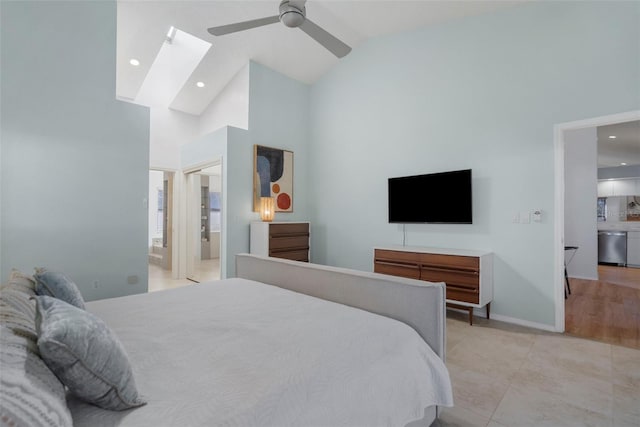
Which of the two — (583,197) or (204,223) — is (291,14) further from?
(204,223)

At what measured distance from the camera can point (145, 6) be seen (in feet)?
11.6

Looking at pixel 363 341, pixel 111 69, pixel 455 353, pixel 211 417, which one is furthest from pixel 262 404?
pixel 111 69

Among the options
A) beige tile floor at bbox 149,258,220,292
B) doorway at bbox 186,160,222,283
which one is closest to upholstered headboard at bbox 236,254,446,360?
doorway at bbox 186,160,222,283

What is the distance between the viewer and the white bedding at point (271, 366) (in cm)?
86

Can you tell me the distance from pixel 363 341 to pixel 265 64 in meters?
4.58

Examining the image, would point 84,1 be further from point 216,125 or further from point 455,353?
point 455,353

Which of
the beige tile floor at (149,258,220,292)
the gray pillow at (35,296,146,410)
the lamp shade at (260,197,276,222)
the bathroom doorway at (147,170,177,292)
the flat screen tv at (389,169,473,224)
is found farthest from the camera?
the bathroom doorway at (147,170,177,292)

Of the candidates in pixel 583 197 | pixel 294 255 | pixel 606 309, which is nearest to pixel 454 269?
pixel 606 309

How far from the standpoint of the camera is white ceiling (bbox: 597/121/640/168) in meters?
5.16

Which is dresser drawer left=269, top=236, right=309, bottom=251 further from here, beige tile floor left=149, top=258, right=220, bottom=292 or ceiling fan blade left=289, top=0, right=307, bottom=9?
ceiling fan blade left=289, top=0, right=307, bottom=9

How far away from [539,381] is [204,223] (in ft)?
23.2

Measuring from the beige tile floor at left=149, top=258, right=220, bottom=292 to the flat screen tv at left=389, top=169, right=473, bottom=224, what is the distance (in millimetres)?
3288

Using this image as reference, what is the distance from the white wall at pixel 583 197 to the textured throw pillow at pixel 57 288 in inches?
263

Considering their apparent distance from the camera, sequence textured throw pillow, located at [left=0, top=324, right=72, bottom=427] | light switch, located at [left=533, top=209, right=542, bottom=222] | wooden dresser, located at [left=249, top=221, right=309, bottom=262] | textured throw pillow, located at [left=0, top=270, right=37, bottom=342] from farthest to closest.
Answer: wooden dresser, located at [left=249, top=221, right=309, bottom=262]
light switch, located at [left=533, top=209, right=542, bottom=222]
textured throw pillow, located at [left=0, top=270, right=37, bottom=342]
textured throw pillow, located at [left=0, top=324, right=72, bottom=427]
